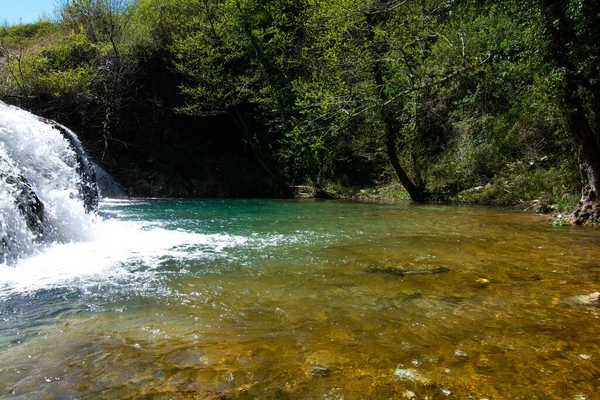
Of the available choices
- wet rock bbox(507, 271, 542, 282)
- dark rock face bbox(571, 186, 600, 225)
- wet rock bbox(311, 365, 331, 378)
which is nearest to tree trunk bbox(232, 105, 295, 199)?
dark rock face bbox(571, 186, 600, 225)

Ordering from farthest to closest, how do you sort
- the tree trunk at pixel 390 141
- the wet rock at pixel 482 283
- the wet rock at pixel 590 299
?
the tree trunk at pixel 390 141
the wet rock at pixel 482 283
the wet rock at pixel 590 299

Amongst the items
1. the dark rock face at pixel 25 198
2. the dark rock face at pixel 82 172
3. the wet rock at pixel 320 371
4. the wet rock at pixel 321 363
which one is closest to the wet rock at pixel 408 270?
the wet rock at pixel 321 363

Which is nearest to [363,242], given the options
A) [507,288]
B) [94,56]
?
[507,288]

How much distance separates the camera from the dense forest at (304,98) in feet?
35.5

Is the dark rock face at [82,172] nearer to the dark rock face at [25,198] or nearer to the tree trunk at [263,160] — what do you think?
the dark rock face at [25,198]

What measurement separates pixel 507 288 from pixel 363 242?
8.33ft

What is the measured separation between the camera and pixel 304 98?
45.6ft

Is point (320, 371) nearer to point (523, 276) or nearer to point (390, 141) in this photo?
point (523, 276)

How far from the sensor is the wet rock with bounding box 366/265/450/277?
4004 millimetres

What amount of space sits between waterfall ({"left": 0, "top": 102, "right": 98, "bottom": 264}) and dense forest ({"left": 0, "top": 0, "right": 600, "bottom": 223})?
6.44 metres

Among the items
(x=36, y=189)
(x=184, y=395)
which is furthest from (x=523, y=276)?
(x=36, y=189)

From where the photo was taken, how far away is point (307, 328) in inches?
103

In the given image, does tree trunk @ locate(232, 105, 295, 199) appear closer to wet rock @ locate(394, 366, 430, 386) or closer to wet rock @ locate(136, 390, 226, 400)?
wet rock @ locate(394, 366, 430, 386)

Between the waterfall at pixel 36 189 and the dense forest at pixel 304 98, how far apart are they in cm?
644
